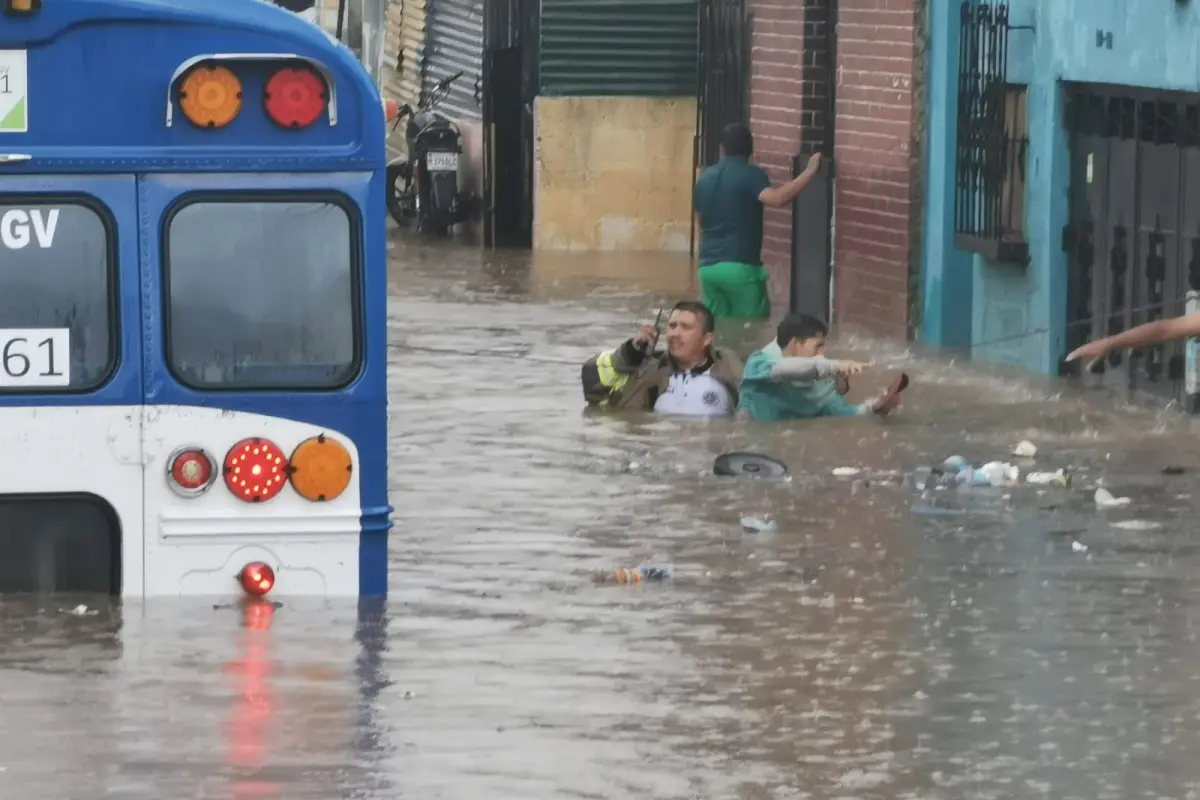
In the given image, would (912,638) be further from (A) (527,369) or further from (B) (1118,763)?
(A) (527,369)

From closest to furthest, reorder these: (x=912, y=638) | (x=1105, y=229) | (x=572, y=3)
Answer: (x=912, y=638) → (x=1105, y=229) → (x=572, y=3)

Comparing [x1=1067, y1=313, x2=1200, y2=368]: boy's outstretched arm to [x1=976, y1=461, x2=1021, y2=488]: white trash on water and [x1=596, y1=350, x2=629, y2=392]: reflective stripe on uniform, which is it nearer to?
[x1=976, y1=461, x2=1021, y2=488]: white trash on water

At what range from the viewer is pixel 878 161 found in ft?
76.9

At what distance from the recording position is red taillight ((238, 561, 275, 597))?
864 centimetres

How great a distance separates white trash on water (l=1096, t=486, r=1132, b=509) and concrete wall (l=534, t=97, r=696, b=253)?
17.5 m

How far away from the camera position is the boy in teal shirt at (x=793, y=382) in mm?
16844

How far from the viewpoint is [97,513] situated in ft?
28.4

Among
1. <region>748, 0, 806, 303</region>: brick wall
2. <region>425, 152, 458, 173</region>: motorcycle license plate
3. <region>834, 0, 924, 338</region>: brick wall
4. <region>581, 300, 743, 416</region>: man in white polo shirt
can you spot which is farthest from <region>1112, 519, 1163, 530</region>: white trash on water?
<region>425, 152, 458, 173</region>: motorcycle license plate

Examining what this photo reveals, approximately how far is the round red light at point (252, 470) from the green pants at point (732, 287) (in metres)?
14.1

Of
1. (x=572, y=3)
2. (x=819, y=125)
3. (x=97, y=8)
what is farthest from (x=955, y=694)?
(x=572, y=3)

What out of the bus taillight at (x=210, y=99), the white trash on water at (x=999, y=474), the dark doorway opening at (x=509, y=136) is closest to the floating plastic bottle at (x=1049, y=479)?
the white trash on water at (x=999, y=474)

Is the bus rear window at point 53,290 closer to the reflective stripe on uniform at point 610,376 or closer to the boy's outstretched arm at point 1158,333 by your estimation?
the boy's outstretched arm at point 1158,333

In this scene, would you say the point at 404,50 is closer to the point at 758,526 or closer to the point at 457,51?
the point at 457,51

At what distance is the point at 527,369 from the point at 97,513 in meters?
11.4
